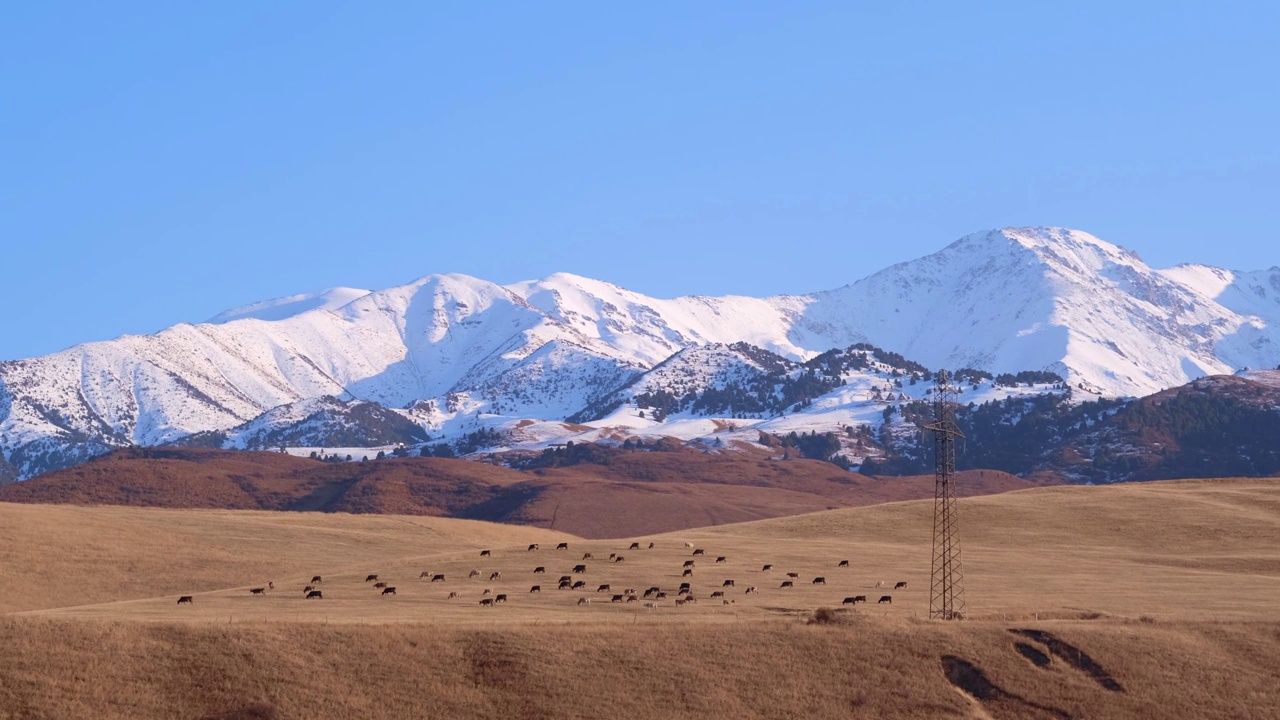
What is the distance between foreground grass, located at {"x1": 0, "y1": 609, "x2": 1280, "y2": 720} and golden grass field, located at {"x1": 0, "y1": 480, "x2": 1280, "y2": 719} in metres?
0.10

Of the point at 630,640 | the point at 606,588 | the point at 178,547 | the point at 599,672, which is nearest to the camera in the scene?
the point at 599,672

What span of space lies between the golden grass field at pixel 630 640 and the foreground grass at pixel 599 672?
0.10 meters

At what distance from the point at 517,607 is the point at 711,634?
45.3 feet

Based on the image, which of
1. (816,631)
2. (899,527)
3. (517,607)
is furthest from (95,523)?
(816,631)

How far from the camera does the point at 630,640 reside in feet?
221

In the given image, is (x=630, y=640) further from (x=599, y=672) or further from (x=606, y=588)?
(x=606, y=588)

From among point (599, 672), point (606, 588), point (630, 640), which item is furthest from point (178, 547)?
point (599, 672)

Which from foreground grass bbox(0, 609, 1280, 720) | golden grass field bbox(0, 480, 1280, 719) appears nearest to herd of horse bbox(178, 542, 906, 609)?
golden grass field bbox(0, 480, 1280, 719)

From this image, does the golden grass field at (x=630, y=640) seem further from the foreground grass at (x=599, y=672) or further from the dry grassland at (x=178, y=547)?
the dry grassland at (x=178, y=547)

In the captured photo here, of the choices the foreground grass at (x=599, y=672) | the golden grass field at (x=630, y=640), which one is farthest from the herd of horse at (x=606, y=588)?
the foreground grass at (x=599, y=672)

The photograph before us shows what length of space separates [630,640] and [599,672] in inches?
139

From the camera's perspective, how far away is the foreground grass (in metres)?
60.1

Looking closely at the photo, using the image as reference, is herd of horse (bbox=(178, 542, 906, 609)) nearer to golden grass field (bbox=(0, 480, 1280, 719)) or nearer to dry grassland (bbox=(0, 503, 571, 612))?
golden grass field (bbox=(0, 480, 1280, 719))

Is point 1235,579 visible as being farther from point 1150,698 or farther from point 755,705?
point 755,705
